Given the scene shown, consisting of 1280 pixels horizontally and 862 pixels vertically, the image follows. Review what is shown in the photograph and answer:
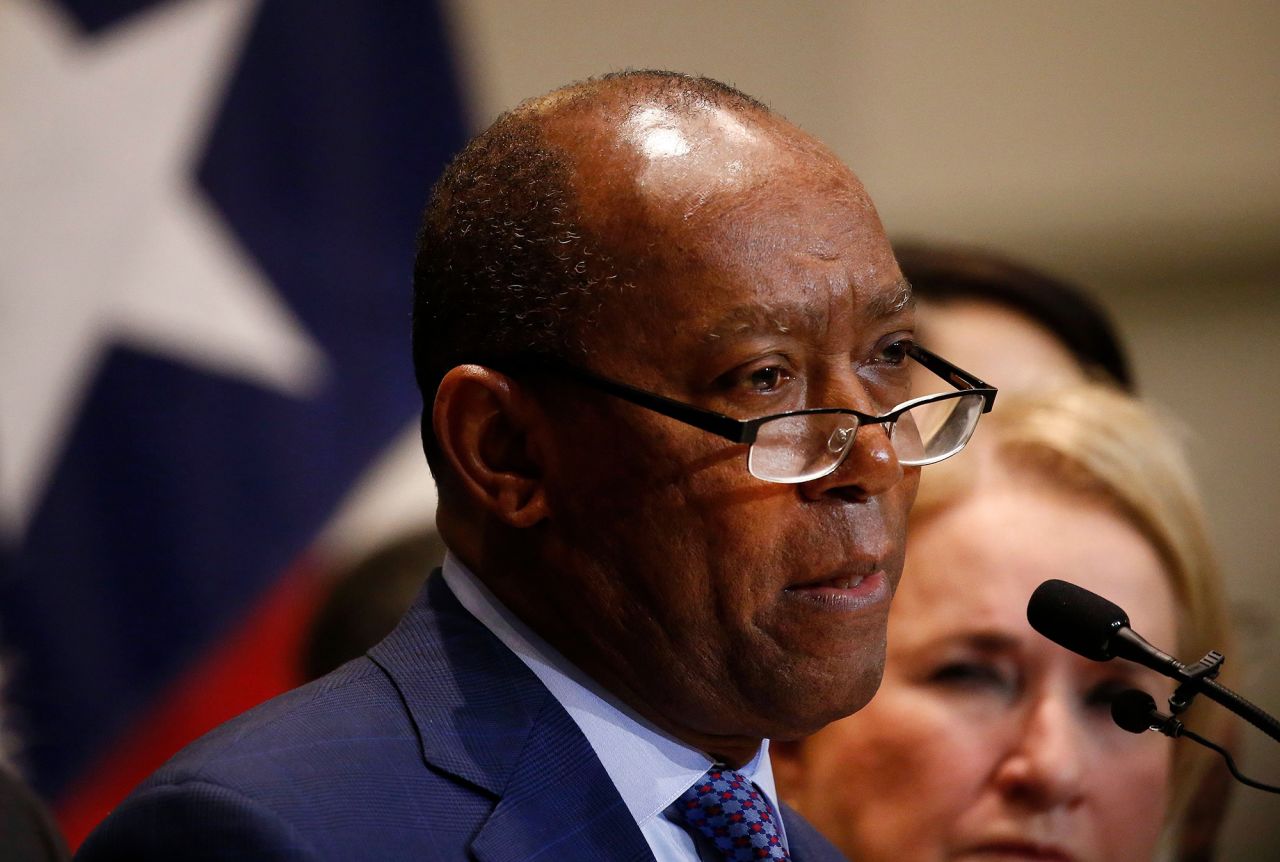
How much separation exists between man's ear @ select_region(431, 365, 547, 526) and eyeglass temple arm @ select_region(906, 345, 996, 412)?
42 cm

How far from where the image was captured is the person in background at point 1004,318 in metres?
3.36

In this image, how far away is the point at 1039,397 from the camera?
2.61 meters

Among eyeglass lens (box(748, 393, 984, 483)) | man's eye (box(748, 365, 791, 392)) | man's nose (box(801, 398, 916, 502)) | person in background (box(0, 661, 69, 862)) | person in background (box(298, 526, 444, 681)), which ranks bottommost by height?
person in background (box(298, 526, 444, 681))

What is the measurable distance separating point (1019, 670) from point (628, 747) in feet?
3.35

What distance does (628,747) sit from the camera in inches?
58.2

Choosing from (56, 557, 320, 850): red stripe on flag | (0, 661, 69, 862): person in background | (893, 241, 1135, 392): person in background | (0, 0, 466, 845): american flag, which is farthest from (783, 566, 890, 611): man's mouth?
(0, 0, 466, 845): american flag

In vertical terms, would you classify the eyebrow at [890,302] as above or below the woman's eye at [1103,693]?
above

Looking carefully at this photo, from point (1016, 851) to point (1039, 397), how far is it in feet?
2.61

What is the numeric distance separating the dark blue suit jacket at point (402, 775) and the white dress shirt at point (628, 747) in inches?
0.7

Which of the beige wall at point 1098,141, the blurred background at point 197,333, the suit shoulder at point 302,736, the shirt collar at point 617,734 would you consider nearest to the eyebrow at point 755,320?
the shirt collar at point 617,734

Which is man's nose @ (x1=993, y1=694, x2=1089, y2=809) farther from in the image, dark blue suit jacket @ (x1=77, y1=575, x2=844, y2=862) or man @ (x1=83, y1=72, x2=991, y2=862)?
dark blue suit jacket @ (x1=77, y1=575, x2=844, y2=862)

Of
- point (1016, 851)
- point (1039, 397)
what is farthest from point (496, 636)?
point (1039, 397)

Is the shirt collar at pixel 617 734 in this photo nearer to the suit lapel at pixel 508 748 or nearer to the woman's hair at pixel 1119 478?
the suit lapel at pixel 508 748

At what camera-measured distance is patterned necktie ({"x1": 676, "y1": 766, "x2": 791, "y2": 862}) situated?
4.88ft
